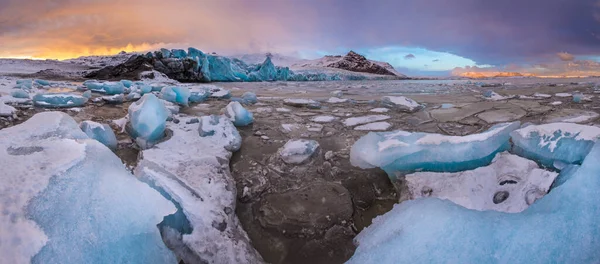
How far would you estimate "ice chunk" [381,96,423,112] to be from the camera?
3662 mm

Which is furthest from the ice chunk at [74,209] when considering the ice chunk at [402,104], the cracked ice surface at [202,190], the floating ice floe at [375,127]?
the ice chunk at [402,104]

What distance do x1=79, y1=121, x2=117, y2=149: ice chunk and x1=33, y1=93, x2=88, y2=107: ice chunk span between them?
2443 millimetres

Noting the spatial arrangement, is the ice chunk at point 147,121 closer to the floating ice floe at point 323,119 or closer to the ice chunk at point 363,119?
the floating ice floe at point 323,119

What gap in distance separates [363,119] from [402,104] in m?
1.04

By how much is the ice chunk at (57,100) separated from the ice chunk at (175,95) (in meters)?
1.06

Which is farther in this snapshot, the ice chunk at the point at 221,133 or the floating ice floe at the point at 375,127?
the floating ice floe at the point at 375,127

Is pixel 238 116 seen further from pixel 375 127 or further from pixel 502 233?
pixel 502 233

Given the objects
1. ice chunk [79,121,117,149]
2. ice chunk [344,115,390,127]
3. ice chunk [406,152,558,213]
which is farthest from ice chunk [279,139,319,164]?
ice chunk [79,121,117,149]

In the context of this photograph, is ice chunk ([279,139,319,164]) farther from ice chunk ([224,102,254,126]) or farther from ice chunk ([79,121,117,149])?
ice chunk ([79,121,117,149])

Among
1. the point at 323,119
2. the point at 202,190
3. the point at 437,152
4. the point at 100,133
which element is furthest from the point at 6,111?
the point at 437,152

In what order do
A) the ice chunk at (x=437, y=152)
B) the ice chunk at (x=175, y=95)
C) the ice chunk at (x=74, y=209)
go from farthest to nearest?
the ice chunk at (x=175, y=95)
the ice chunk at (x=437, y=152)
the ice chunk at (x=74, y=209)

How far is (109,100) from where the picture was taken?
4.25 m

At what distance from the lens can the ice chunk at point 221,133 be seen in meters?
1.98

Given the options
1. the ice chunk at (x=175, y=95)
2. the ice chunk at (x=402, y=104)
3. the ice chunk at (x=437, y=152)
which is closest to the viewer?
the ice chunk at (x=437, y=152)
